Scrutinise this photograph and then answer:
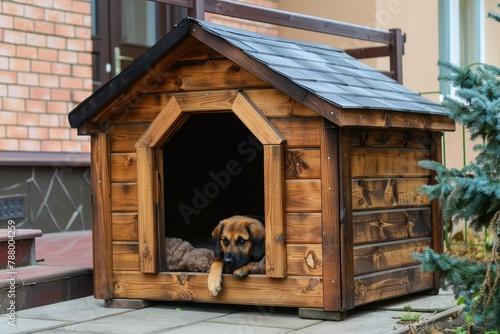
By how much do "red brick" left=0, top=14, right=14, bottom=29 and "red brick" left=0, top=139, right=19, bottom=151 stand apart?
1059 millimetres

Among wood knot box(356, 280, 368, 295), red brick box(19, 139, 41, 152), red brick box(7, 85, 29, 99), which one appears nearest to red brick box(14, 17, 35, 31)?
red brick box(7, 85, 29, 99)

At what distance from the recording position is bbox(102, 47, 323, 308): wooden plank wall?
4852 mm

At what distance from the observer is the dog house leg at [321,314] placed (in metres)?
4.81

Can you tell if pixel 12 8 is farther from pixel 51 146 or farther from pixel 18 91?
pixel 51 146

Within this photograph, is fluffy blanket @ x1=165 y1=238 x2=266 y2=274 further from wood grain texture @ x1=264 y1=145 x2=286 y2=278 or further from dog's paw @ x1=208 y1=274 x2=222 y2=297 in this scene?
wood grain texture @ x1=264 y1=145 x2=286 y2=278

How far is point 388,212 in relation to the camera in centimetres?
529

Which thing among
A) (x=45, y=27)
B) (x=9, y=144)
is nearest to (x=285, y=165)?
(x=9, y=144)

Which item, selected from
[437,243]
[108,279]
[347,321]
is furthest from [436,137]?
[108,279]

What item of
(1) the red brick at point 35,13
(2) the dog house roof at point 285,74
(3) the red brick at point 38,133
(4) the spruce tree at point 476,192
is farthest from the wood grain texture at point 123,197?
(1) the red brick at point 35,13

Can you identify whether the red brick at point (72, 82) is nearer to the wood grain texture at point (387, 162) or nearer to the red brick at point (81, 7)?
the red brick at point (81, 7)

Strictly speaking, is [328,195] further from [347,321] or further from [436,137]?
[436,137]

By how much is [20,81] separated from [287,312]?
4.45 m

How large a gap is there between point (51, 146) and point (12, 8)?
4.50 ft

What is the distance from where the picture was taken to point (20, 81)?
27.8 ft
